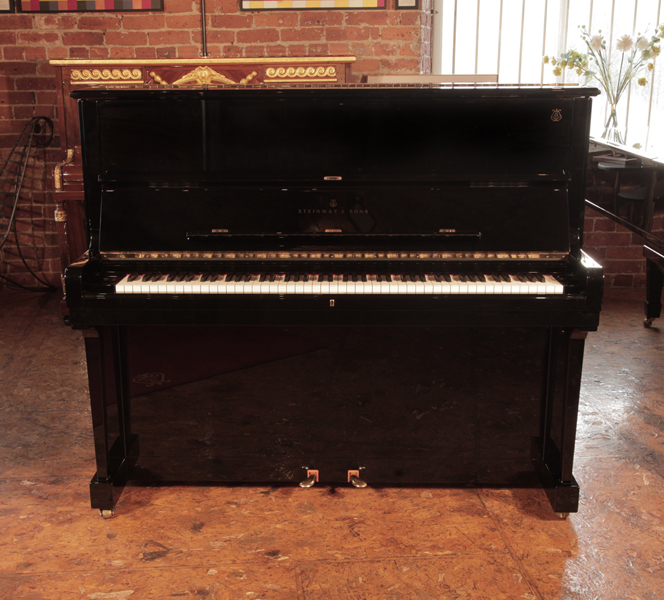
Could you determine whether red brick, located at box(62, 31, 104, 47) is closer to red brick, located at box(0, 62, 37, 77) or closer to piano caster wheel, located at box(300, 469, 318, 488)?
red brick, located at box(0, 62, 37, 77)

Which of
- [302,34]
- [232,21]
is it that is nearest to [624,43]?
[302,34]

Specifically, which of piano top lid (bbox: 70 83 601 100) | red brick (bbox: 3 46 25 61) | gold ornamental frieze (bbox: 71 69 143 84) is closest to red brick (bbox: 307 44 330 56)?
gold ornamental frieze (bbox: 71 69 143 84)

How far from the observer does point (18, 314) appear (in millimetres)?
4035

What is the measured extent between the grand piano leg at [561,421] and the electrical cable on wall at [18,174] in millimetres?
3575

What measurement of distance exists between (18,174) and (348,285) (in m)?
3.34

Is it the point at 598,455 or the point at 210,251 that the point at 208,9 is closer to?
the point at 210,251

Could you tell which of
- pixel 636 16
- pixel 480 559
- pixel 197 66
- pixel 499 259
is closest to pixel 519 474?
pixel 480 559

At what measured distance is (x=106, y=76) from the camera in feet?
11.5

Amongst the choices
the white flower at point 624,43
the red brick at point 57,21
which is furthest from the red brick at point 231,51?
the white flower at point 624,43

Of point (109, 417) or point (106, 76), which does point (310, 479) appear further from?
point (106, 76)

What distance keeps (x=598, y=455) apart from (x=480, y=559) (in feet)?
2.81

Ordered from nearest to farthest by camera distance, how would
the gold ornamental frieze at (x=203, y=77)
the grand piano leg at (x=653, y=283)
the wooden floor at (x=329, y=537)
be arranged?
the wooden floor at (x=329, y=537) → the gold ornamental frieze at (x=203, y=77) → the grand piano leg at (x=653, y=283)

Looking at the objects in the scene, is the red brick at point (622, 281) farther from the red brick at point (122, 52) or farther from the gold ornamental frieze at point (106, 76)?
the red brick at point (122, 52)

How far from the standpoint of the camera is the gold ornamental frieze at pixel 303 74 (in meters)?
3.49
